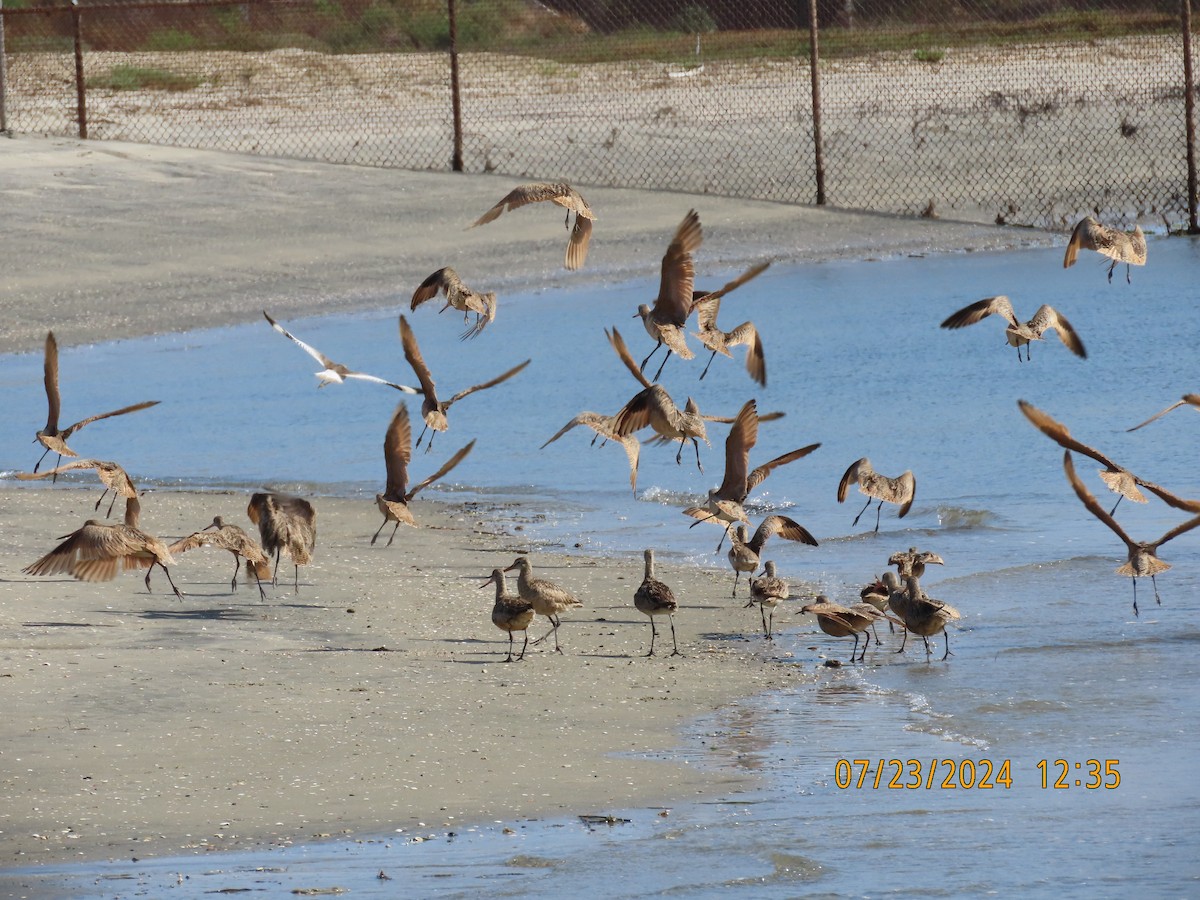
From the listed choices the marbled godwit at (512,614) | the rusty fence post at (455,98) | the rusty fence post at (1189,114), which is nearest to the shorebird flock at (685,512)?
the marbled godwit at (512,614)

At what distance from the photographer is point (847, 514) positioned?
1252cm

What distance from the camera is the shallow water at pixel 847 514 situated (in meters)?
6.40

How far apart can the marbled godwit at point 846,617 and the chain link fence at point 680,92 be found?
14106mm

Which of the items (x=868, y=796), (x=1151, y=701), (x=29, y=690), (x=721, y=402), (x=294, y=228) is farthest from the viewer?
(x=294, y=228)

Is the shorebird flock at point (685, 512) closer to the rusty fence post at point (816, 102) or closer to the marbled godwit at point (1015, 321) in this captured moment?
the marbled godwit at point (1015, 321)

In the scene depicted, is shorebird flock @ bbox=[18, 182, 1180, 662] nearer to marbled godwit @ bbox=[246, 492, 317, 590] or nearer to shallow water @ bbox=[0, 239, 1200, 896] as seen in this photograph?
marbled godwit @ bbox=[246, 492, 317, 590]

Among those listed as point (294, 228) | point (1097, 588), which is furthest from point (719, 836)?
point (294, 228)

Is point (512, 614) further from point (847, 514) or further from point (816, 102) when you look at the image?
point (816, 102)

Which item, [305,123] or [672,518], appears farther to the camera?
[305,123]

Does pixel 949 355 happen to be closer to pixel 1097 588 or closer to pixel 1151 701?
pixel 1097 588

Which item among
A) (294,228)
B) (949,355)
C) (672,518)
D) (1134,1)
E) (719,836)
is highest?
(1134,1)

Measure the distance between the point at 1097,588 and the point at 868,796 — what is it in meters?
3.77

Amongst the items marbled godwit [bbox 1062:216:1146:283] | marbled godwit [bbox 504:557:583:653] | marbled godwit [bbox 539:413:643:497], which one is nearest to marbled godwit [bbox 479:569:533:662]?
marbled godwit [bbox 504:557:583:653]

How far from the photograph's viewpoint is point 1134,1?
3591 centimetres
